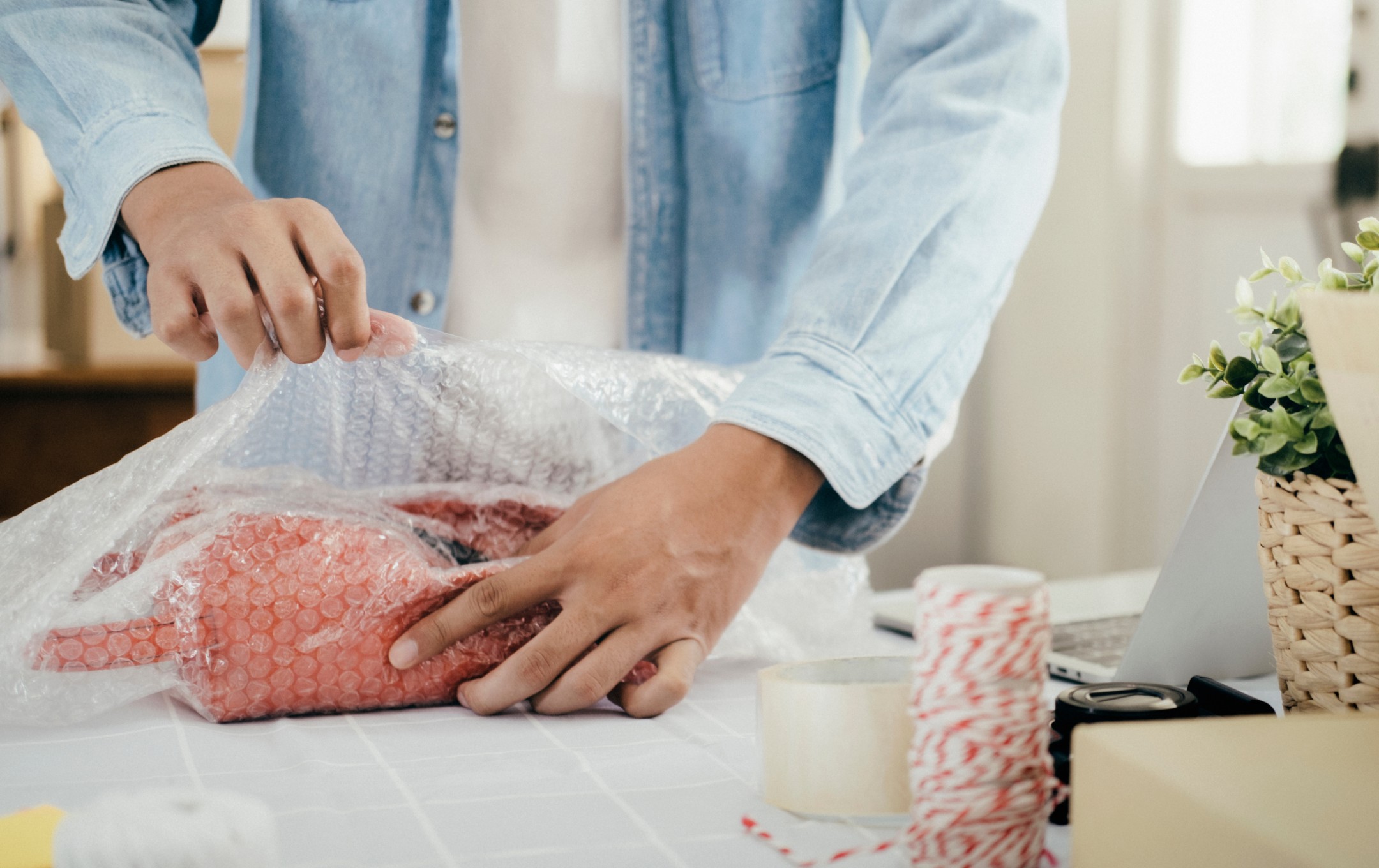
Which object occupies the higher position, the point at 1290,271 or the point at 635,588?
the point at 1290,271

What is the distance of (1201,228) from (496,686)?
6.17 feet

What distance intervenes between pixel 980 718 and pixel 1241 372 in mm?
252

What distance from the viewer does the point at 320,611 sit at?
0.59 m

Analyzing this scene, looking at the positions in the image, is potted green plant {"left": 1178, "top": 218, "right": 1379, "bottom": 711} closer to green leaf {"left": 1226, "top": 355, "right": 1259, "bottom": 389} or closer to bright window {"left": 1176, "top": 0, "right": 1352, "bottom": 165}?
green leaf {"left": 1226, "top": 355, "right": 1259, "bottom": 389}

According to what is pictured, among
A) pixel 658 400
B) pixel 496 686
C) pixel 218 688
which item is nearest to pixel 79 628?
pixel 218 688

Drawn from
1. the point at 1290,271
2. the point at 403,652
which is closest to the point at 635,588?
the point at 403,652

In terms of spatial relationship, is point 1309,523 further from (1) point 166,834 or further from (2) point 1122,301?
(2) point 1122,301

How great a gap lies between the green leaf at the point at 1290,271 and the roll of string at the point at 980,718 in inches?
8.9

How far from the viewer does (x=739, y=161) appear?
104 cm

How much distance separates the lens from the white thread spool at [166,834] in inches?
13.5

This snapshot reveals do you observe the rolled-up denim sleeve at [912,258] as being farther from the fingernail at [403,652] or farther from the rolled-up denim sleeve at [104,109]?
the rolled-up denim sleeve at [104,109]

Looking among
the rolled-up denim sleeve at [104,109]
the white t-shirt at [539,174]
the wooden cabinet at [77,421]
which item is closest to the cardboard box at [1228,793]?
the rolled-up denim sleeve at [104,109]

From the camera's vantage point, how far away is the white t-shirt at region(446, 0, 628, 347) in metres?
1.02

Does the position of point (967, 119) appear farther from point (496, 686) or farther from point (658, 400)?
point (496, 686)
